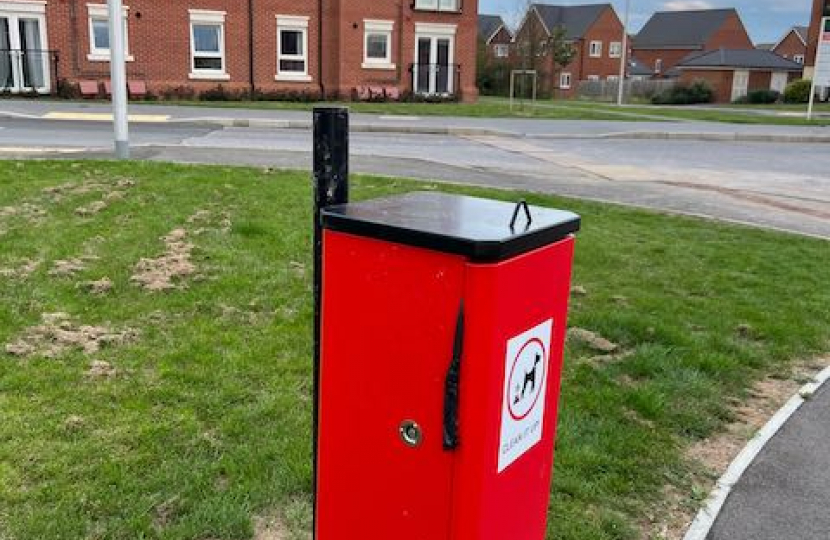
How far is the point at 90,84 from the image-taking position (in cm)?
2808

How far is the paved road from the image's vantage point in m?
12.0

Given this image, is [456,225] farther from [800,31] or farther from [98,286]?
[800,31]

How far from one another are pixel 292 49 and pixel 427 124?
1106 cm

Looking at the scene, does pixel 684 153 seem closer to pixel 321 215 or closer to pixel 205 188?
pixel 205 188

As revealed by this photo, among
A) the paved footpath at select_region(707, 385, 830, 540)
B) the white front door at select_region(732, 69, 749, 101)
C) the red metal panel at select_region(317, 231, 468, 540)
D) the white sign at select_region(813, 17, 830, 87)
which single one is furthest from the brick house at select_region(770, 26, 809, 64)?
the red metal panel at select_region(317, 231, 468, 540)

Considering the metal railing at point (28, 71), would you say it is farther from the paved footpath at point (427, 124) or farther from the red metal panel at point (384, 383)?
the red metal panel at point (384, 383)

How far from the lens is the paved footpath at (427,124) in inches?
834

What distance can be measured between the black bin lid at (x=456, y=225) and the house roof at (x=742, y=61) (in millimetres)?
72936

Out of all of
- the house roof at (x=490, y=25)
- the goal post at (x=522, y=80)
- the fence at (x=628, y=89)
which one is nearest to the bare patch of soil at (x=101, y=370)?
the goal post at (x=522, y=80)

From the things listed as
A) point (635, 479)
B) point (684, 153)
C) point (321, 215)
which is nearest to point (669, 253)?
point (635, 479)

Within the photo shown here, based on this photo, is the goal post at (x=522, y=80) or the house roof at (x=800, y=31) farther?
the house roof at (x=800, y=31)

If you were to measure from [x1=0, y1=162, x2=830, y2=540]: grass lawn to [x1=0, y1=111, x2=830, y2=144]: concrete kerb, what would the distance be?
12256 mm

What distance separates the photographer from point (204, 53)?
99.3 ft

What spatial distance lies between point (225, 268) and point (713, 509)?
13.2ft
